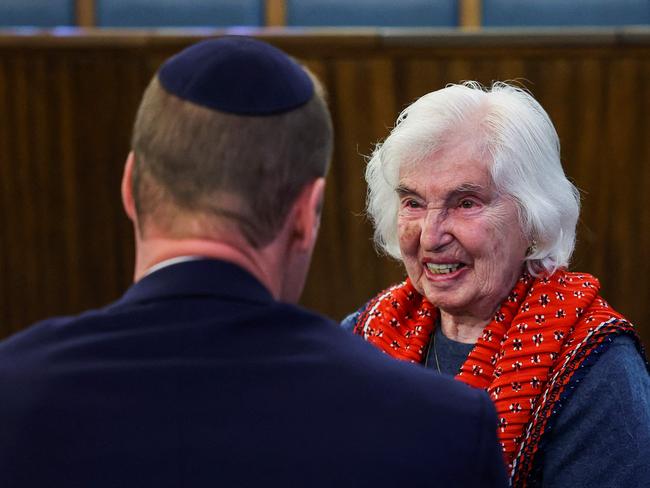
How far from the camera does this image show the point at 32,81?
12.2ft

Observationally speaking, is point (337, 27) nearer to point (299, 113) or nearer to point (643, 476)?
point (643, 476)

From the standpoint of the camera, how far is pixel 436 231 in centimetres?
199

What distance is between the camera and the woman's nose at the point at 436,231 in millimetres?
1988

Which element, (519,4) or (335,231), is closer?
(335,231)

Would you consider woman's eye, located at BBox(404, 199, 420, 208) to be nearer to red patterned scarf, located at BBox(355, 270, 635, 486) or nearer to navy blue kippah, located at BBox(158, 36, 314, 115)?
red patterned scarf, located at BBox(355, 270, 635, 486)

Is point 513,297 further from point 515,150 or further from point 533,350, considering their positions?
point 515,150

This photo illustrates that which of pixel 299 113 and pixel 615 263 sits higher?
pixel 299 113

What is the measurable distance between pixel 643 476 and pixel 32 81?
281cm

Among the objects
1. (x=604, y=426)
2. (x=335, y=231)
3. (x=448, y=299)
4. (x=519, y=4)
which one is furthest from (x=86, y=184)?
(x=604, y=426)

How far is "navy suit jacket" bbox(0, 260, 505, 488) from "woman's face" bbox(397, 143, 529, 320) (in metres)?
1.00

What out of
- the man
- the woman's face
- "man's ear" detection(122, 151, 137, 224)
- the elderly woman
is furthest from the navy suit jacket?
the woman's face

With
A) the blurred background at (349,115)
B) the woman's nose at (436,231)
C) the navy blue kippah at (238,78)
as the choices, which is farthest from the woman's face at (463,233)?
the blurred background at (349,115)

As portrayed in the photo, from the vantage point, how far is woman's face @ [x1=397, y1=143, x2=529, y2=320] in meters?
1.96

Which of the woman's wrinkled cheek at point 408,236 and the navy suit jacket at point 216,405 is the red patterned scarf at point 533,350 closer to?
the woman's wrinkled cheek at point 408,236
